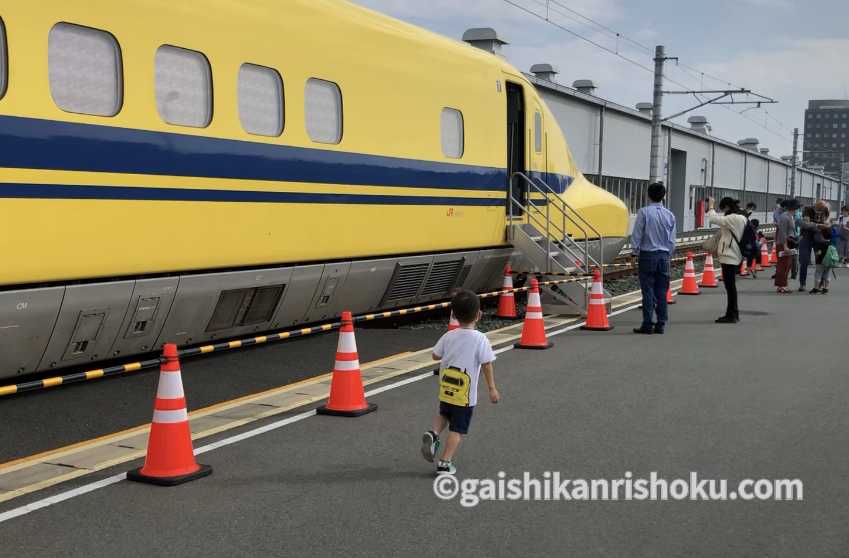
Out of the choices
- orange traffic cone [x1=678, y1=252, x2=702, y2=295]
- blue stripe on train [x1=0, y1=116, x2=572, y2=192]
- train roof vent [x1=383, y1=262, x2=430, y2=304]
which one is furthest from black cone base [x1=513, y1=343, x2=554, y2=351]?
orange traffic cone [x1=678, y1=252, x2=702, y2=295]

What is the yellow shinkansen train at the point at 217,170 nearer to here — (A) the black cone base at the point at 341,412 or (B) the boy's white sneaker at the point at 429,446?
(A) the black cone base at the point at 341,412

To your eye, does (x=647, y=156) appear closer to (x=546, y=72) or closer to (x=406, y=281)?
(x=546, y=72)

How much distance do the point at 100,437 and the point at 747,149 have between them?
7452cm

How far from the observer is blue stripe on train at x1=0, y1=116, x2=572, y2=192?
6910 millimetres

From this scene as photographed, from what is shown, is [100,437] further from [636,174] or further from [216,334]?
[636,174]

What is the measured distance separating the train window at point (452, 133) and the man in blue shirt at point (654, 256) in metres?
2.63

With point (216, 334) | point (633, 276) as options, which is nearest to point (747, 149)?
point (633, 276)

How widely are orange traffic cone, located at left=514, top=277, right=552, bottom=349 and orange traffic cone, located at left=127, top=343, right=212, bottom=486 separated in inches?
224

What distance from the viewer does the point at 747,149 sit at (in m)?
74.8

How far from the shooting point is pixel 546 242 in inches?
565

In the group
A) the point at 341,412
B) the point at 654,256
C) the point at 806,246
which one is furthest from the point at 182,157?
the point at 806,246

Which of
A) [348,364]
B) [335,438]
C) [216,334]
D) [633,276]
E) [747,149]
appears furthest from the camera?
[747,149]

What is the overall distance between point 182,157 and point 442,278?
5384mm

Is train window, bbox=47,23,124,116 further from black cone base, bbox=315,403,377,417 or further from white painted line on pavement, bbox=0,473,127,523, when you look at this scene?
white painted line on pavement, bbox=0,473,127,523
